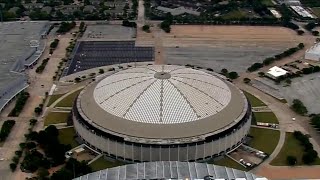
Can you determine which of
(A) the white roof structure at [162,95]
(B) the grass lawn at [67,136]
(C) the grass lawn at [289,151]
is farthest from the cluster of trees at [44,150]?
(C) the grass lawn at [289,151]

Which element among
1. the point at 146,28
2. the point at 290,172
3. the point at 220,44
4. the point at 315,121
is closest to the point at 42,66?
the point at 146,28

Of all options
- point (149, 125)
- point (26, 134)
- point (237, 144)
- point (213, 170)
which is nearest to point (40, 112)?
point (26, 134)

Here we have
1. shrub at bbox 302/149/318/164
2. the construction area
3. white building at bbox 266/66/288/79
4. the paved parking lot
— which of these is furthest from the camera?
the construction area

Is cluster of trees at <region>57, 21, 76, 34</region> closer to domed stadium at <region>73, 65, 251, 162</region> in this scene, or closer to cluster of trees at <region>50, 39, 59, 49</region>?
cluster of trees at <region>50, 39, 59, 49</region>

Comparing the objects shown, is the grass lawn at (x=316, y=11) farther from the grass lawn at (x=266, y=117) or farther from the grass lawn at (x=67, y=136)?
the grass lawn at (x=67, y=136)

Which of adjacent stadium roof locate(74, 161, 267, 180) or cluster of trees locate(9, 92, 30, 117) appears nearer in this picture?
adjacent stadium roof locate(74, 161, 267, 180)

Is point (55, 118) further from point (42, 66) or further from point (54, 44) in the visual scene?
point (54, 44)

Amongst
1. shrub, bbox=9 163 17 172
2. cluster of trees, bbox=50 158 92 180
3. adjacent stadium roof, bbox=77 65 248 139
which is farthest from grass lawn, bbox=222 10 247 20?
shrub, bbox=9 163 17 172
